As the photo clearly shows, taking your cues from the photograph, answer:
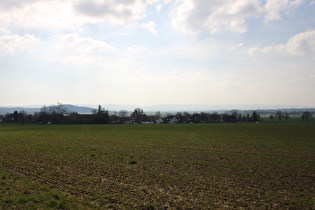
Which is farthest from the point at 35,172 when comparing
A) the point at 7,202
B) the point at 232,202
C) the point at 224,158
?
the point at 224,158

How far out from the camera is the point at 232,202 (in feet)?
31.8

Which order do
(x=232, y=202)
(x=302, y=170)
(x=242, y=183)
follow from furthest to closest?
(x=302, y=170), (x=242, y=183), (x=232, y=202)

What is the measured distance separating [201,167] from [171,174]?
3.03 m

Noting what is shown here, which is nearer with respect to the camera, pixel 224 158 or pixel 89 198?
pixel 89 198

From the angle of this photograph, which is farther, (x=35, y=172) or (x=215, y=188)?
(x=35, y=172)

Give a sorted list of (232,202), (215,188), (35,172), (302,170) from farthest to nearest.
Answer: (302,170) → (35,172) → (215,188) → (232,202)

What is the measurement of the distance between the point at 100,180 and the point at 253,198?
7227 mm

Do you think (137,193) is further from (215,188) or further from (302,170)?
(302,170)

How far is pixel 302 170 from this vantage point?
15766 millimetres

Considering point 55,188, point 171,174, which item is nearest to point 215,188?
point 171,174

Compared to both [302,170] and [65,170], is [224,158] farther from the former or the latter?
[65,170]

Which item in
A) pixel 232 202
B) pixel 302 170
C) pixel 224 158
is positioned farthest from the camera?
pixel 224 158

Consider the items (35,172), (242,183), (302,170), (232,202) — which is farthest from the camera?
(302,170)

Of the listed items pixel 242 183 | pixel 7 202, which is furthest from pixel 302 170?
pixel 7 202
